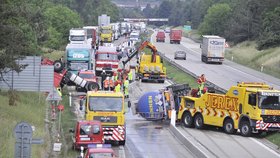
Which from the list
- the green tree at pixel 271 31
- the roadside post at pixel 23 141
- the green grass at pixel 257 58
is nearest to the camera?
the roadside post at pixel 23 141

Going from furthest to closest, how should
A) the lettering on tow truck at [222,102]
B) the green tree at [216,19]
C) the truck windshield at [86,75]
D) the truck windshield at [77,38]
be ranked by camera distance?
the green tree at [216,19] → the truck windshield at [77,38] → the truck windshield at [86,75] → the lettering on tow truck at [222,102]

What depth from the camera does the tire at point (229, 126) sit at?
32250 mm

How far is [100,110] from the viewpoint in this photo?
96.4 feet

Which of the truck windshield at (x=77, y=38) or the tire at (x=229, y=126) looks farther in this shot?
the truck windshield at (x=77, y=38)

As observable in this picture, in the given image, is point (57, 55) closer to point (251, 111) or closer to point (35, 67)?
point (35, 67)

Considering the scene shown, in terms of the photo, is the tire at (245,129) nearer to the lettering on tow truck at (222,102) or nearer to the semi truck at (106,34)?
the lettering on tow truck at (222,102)

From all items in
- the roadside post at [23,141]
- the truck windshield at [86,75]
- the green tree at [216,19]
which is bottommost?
the truck windshield at [86,75]

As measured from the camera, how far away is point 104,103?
29.6 metres

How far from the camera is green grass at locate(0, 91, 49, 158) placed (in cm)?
2322

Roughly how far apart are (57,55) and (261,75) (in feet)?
80.2

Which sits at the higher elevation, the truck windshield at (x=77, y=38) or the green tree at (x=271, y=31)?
the green tree at (x=271, y=31)

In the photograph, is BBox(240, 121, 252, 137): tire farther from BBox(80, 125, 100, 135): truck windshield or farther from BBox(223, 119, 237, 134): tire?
BBox(80, 125, 100, 135): truck windshield

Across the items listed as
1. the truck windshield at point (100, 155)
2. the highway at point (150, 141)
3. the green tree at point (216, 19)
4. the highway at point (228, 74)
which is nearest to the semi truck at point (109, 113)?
the highway at point (150, 141)

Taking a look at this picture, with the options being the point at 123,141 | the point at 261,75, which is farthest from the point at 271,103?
the point at 261,75
